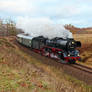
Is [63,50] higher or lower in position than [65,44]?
lower

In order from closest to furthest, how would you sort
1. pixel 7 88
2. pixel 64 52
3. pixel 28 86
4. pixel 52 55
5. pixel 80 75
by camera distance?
pixel 7 88 → pixel 28 86 → pixel 80 75 → pixel 64 52 → pixel 52 55

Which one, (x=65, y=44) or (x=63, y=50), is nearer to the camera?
(x=65, y=44)

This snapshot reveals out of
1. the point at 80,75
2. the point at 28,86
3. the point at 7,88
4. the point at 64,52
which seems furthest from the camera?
the point at 64,52

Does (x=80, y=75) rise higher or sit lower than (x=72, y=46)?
lower

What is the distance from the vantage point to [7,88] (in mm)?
6441

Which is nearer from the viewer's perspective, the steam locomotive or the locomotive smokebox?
the locomotive smokebox

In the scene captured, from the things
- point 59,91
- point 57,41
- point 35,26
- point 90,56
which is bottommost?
point 90,56

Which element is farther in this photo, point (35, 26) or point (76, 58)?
point (35, 26)

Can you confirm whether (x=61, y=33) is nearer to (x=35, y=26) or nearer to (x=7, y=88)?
(x=35, y=26)

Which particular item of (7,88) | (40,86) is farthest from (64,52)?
(7,88)

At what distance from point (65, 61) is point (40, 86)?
10.7 m

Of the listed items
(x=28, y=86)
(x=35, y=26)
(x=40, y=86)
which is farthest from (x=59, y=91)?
(x=35, y=26)

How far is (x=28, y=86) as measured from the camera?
6.96 metres

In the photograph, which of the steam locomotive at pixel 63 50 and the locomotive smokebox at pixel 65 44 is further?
the steam locomotive at pixel 63 50
